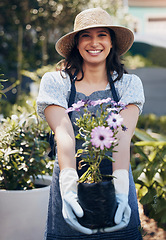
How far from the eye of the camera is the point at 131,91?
5.99 ft

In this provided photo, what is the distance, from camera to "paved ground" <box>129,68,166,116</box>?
948 centimetres

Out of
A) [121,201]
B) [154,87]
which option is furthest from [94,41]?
[154,87]

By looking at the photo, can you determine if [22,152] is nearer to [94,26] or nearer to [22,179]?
[22,179]

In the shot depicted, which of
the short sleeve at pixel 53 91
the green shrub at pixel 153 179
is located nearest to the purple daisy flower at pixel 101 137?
the short sleeve at pixel 53 91

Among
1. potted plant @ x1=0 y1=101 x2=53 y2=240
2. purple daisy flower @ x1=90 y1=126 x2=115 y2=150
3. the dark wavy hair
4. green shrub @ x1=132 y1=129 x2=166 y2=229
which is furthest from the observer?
green shrub @ x1=132 y1=129 x2=166 y2=229

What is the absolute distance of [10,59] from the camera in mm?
9656

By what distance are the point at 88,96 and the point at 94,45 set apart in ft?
0.84

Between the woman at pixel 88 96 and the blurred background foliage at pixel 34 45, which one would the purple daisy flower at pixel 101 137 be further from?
the blurred background foliage at pixel 34 45

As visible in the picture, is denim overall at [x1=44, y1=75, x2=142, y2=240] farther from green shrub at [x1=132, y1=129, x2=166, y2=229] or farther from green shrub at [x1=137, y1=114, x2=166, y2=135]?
green shrub at [x1=137, y1=114, x2=166, y2=135]

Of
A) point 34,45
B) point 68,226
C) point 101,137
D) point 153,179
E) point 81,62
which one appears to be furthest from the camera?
point 34,45

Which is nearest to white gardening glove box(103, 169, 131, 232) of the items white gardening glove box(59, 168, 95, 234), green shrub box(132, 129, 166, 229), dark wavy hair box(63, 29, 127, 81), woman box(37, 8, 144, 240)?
woman box(37, 8, 144, 240)

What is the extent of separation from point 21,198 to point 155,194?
3.52 ft

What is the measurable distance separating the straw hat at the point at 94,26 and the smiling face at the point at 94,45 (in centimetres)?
4

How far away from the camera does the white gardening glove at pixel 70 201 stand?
4.66ft
